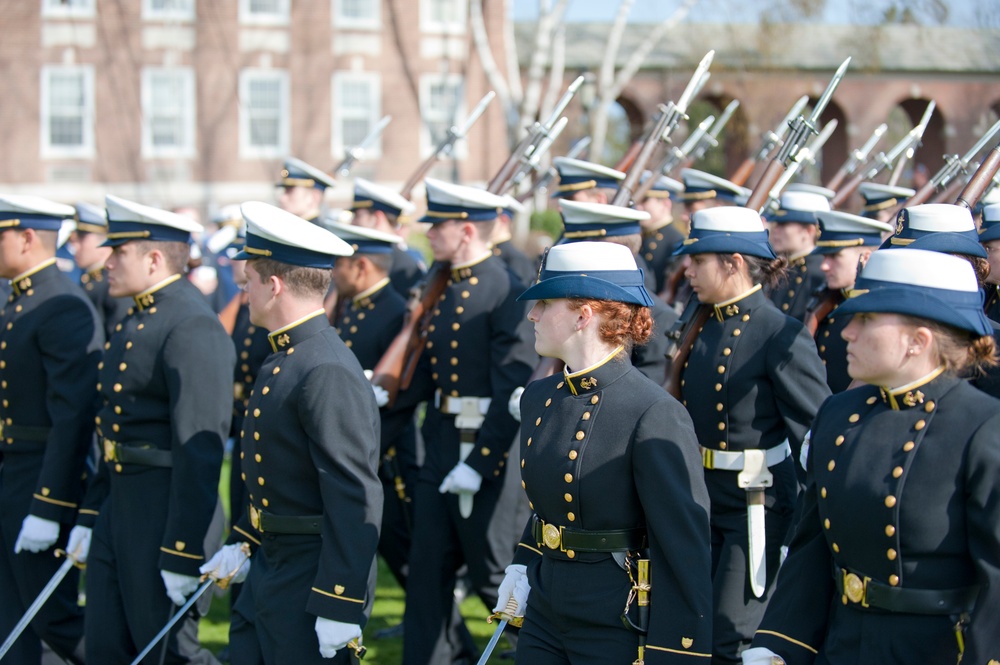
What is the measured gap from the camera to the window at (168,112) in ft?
94.6

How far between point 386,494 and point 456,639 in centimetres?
96

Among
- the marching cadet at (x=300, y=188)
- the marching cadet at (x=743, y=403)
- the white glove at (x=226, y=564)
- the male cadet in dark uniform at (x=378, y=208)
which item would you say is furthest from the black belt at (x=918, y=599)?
the marching cadet at (x=300, y=188)

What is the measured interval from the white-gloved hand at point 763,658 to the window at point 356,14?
89.9ft

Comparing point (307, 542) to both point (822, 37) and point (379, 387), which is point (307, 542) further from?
point (822, 37)

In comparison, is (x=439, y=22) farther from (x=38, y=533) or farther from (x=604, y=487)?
(x=604, y=487)

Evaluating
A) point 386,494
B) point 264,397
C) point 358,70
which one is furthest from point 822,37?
point 264,397

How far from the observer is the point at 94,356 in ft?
18.7

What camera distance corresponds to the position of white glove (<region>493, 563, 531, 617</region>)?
3844 mm

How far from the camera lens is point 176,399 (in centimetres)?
490

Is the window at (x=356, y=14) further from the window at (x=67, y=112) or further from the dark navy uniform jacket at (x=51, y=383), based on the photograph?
the dark navy uniform jacket at (x=51, y=383)

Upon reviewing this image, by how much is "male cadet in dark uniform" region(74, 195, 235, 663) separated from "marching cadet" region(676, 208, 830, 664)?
6.45ft

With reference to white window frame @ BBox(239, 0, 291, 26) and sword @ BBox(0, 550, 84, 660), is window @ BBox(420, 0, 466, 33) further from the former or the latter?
sword @ BBox(0, 550, 84, 660)

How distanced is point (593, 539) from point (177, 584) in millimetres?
2023

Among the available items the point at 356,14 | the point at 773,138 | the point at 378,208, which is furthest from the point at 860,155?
the point at 356,14
